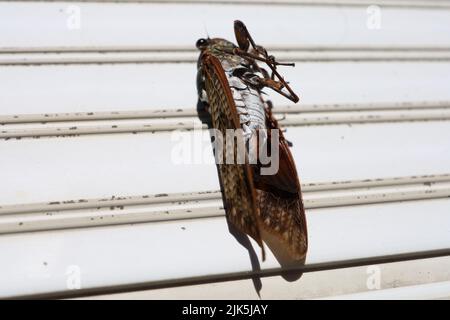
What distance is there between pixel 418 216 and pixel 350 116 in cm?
59

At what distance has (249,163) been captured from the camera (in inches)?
67.6

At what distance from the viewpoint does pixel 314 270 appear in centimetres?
189

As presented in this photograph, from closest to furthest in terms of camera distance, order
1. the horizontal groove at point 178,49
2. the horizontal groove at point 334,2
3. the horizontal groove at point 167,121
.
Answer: the horizontal groove at point 167,121 < the horizontal groove at point 178,49 < the horizontal groove at point 334,2

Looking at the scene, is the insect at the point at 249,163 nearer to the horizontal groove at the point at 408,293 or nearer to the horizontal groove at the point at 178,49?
the horizontal groove at the point at 178,49

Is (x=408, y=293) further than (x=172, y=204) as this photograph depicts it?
Yes

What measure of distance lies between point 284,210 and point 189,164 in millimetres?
484

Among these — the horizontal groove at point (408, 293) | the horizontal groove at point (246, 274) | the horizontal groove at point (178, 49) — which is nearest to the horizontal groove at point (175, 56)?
the horizontal groove at point (178, 49)

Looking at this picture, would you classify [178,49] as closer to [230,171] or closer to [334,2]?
[230,171]

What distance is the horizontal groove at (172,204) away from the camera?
1720 mm

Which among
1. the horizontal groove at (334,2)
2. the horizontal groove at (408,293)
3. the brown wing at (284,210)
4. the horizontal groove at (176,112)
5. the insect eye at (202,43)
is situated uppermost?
the horizontal groove at (334,2)

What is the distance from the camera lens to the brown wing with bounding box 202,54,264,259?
5.24ft

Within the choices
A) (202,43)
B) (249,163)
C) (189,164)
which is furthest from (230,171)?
(202,43)

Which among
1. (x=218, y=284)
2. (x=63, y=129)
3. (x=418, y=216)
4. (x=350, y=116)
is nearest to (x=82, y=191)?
(x=63, y=129)
